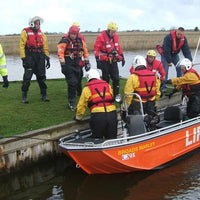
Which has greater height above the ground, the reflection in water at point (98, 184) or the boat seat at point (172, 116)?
the boat seat at point (172, 116)

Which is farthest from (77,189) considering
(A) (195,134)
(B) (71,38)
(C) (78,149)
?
(B) (71,38)

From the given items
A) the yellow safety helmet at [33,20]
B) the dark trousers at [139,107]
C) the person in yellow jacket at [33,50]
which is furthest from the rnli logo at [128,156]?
the yellow safety helmet at [33,20]

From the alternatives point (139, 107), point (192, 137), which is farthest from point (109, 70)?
point (192, 137)

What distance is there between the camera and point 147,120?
567cm

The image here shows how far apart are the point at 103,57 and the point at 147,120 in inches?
97.3

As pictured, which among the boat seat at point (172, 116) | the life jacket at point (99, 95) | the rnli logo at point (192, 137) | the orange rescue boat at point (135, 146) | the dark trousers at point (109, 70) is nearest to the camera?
the orange rescue boat at point (135, 146)

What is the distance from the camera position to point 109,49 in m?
7.50

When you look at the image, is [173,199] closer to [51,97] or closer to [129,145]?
[129,145]

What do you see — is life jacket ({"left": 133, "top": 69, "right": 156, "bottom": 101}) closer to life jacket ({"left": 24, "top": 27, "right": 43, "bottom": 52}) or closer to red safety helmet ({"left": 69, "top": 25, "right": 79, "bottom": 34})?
red safety helmet ({"left": 69, "top": 25, "right": 79, "bottom": 34})

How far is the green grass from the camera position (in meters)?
6.18

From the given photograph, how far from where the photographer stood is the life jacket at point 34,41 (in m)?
7.22

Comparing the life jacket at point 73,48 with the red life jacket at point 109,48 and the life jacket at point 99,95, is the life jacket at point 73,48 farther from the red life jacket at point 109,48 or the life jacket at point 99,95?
the life jacket at point 99,95

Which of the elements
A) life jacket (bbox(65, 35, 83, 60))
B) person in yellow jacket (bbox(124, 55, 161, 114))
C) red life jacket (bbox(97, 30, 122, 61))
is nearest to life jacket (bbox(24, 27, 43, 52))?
life jacket (bbox(65, 35, 83, 60))

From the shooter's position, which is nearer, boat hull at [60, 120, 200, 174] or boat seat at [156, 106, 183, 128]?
boat hull at [60, 120, 200, 174]
